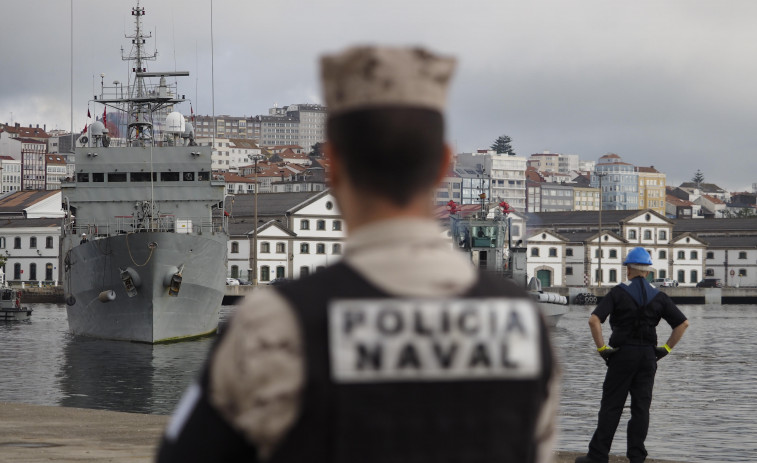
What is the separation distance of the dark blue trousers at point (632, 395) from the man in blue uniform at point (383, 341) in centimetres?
798

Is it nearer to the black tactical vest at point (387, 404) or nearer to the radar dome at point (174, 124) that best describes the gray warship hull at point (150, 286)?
the radar dome at point (174, 124)

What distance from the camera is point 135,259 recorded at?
41000mm

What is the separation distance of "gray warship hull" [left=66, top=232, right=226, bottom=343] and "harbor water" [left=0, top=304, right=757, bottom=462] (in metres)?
0.75

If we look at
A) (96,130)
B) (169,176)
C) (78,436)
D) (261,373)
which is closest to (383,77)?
(261,373)

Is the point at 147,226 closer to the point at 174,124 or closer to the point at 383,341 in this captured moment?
the point at 174,124

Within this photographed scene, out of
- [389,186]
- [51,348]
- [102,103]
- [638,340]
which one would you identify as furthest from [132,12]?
[389,186]

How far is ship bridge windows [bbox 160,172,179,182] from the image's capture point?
46.1m

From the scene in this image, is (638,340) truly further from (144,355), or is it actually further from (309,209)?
(309,209)

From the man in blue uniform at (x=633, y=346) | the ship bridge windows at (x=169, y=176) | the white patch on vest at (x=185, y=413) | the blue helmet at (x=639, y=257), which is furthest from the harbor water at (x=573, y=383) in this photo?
the white patch on vest at (x=185, y=413)

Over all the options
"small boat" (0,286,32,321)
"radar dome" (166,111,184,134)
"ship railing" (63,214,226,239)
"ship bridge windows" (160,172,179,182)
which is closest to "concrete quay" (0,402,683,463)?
"ship railing" (63,214,226,239)

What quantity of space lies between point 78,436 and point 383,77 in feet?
33.8

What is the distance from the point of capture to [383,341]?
2205mm

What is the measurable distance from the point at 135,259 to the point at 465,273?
3957cm

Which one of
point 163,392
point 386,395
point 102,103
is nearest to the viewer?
point 386,395
